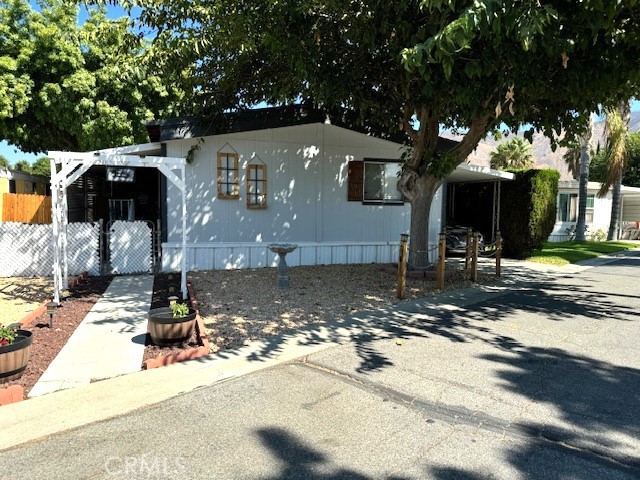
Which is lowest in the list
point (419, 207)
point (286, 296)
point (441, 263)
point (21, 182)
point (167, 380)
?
point (167, 380)

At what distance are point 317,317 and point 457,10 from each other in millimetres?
4536

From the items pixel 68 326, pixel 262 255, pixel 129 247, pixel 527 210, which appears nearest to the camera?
pixel 68 326

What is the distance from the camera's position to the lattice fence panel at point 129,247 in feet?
32.0

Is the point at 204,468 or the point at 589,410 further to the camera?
the point at 589,410

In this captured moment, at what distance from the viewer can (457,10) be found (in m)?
5.53

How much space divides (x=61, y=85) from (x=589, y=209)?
82.6 ft

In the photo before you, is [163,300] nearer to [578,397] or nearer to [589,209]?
[578,397]

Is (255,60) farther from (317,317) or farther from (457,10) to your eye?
(317,317)

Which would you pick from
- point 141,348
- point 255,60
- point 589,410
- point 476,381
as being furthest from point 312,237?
point 589,410

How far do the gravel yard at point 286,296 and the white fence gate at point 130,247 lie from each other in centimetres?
132

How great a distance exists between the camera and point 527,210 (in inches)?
513

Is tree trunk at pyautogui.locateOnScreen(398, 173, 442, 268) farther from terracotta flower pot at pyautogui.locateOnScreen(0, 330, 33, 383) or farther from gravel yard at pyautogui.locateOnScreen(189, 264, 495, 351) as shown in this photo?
terracotta flower pot at pyautogui.locateOnScreen(0, 330, 33, 383)

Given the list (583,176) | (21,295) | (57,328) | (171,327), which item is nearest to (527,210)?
(583,176)

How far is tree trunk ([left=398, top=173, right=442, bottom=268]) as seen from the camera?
9.46 m
